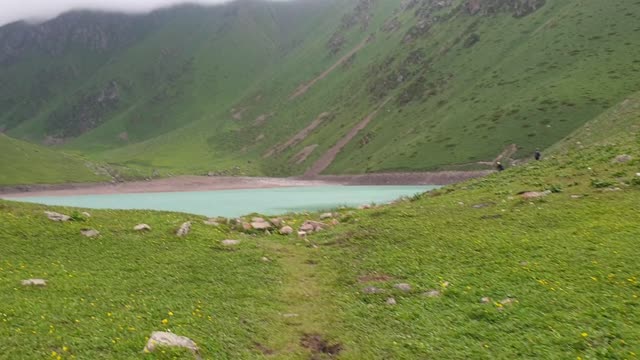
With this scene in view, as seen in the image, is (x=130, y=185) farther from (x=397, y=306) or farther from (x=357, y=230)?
(x=397, y=306)

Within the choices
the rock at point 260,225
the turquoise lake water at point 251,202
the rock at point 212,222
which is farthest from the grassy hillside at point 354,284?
the turquoise lake water at point 251,202

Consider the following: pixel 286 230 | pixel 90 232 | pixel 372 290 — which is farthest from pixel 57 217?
pixel 372 290

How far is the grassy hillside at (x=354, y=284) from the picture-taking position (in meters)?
18.2

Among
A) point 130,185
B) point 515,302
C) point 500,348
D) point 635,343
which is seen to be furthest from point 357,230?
point 130,185

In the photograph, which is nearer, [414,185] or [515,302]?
[515,302]

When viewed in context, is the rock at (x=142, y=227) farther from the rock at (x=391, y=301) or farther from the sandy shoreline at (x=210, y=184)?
the sandy shoreline at (x=210, y=184)

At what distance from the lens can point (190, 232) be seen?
3506 centimetres

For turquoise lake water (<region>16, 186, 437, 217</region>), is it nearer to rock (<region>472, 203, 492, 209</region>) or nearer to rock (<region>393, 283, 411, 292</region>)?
rock (<region>472, 203, 492, 209</region>)

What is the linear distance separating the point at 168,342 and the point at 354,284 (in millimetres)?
10923

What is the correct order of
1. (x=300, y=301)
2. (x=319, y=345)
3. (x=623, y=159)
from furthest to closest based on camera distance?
(x=623, y=159) → (x=300, y=301) → (x=319, y=345)

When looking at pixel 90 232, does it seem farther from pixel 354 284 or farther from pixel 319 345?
pixel 319 345

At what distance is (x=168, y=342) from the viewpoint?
1753 cm

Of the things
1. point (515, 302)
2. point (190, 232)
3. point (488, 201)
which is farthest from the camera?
point (488, 201)

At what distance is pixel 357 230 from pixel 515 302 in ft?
54.1
